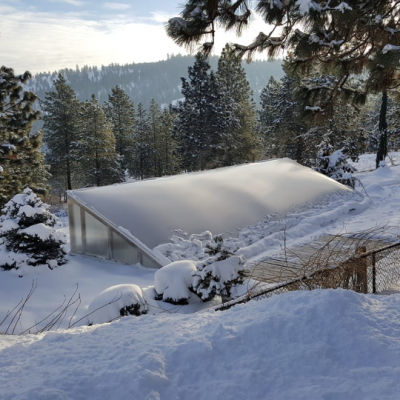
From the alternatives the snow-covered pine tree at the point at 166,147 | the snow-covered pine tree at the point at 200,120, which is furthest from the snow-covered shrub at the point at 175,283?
the snow-covered pine tree at the point at 166,147

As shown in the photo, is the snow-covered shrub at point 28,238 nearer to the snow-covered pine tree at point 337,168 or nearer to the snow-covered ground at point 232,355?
the snow-covered ground at point 232,355

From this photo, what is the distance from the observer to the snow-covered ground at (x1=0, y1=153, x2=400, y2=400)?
2.28 meters

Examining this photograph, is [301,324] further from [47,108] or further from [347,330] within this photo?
[47,108]

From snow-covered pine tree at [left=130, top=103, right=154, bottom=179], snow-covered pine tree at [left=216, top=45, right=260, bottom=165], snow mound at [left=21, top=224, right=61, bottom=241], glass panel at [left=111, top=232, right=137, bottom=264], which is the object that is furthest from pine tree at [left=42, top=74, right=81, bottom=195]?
glass panel at [left=111, top=232, right=137, bottom=264]

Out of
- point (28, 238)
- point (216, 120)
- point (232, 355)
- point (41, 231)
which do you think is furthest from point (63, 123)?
point (232, 355)

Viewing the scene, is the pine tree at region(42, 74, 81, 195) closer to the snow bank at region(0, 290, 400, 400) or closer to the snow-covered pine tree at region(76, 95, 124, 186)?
the snow-covered pine tree at region(76, 95, 124, 186)

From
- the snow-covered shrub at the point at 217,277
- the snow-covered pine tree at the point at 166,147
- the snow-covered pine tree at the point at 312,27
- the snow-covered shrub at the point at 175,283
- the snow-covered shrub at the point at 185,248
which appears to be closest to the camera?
the snow-covered pine tree at the point at 312,27

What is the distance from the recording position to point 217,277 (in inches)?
208

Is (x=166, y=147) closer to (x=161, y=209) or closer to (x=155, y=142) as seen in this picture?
(x=155, y=142)

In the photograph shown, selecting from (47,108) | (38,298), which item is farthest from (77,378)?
(47,108)

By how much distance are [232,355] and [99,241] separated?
6426mm

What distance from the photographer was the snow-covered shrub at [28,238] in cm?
810

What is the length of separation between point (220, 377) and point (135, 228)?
575 cm

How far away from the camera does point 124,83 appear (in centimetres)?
18575
